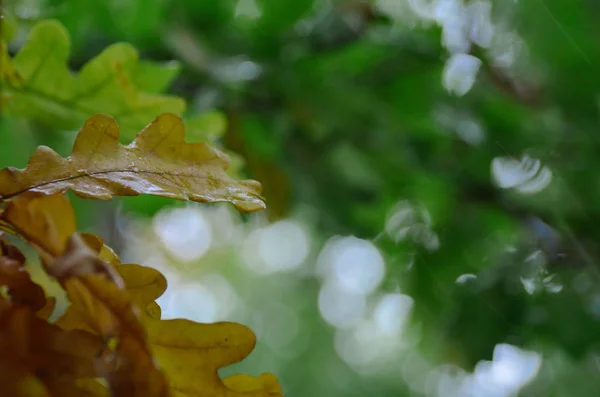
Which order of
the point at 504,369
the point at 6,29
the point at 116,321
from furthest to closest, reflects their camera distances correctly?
the point at 504,369 → the point at 6,29 → the point at 116,321

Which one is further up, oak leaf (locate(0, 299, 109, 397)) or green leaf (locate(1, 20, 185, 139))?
green leaf (locate(1, 20, 185, 139))

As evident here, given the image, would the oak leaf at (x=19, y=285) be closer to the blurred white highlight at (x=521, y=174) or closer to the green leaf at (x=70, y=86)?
the green leaf at (x=70, y=86)

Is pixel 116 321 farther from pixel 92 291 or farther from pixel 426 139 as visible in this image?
pixel 426 139

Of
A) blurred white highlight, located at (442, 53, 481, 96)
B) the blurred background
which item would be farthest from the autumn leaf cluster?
blurred white highlight, located at (442, 53, 481, 96)

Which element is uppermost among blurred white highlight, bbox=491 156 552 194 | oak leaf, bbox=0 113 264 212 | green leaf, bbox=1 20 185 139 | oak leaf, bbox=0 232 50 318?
blurred white highlight, bbox=491 156 552 194

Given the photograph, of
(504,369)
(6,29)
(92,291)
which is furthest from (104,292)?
(504,369)

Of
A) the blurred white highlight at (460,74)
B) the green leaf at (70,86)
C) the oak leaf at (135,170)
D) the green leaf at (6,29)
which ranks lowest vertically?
the oak leaf at (135,170)

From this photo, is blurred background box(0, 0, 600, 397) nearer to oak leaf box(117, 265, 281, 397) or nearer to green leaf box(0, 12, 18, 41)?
green leaf box(0, 12, 18, 41)

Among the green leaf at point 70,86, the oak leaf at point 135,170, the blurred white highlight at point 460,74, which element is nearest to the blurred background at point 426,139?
the blurred white highlight at point 460,74
